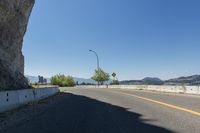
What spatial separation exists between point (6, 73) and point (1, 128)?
54.5 ft

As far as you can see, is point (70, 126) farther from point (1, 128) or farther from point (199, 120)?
point (199, 120)

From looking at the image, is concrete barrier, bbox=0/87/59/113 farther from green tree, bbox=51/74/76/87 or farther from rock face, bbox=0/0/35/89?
green tree, bbox=51/74/76/87

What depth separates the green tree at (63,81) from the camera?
130 metres

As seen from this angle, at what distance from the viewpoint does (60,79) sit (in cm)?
13638

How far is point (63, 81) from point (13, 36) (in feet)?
322

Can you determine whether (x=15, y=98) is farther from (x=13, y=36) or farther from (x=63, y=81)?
(x=63, y=81)

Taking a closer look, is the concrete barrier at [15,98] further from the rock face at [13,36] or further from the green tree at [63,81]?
the green tree at [63,81]

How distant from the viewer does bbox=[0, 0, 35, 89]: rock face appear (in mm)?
27755

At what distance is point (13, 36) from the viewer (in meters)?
35.1

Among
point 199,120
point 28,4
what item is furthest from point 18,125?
point 28,4

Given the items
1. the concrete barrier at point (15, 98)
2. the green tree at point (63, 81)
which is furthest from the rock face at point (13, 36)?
the green tree at point (63, 81)

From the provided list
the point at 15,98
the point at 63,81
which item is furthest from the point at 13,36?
the point at 63,81

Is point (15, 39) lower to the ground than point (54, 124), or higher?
higher

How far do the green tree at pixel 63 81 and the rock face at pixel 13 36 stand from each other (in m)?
88.2
